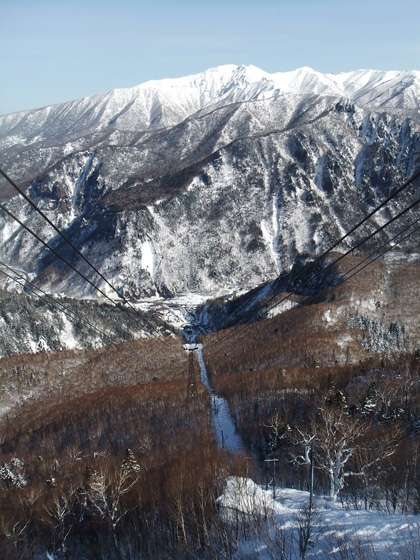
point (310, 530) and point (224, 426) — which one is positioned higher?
point (310, 530)

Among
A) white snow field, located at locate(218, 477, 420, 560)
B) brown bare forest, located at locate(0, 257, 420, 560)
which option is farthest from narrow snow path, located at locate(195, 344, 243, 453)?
white snow field, located at locate(218, 477, 420, 560)

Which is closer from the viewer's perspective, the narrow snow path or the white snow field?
the white snow field

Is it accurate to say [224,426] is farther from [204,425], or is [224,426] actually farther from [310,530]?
[310,530]

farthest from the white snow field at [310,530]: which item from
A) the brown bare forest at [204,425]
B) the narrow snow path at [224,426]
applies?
the narrow snow path at [224,426]

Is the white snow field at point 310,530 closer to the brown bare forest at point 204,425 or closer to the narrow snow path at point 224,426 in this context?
the brown bare forest at point 204,425

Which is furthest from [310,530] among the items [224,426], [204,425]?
[224,426]

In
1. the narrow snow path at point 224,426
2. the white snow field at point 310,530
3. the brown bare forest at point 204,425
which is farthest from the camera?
the narrow snow path at point 224,426

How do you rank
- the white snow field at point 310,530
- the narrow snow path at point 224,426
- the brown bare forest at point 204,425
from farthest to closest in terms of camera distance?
1. the narrow snow path at point 224,426
2. the brown bare forest at point 204,425
3. the white snow field at point 310,530

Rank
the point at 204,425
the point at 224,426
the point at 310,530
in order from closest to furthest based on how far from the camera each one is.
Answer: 1. the point at 310,530
2. the point at 204,425
3. the point at 224,426

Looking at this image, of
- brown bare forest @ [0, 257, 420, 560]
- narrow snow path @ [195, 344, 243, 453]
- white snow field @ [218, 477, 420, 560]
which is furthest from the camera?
narrow snow path @ [195, 344, 243, 453]

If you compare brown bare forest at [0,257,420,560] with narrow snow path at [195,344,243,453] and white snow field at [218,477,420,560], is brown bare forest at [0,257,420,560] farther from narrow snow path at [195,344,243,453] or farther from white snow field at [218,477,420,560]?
white snow field at [218,477,420,560]

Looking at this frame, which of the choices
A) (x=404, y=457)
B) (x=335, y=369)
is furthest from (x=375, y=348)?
(x=404, y=457)

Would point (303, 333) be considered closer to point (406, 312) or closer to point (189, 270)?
point (406, 312)
